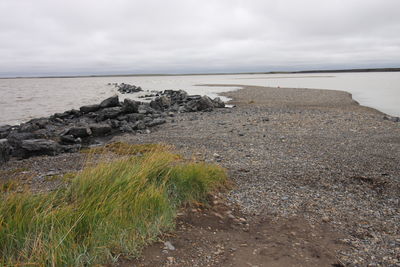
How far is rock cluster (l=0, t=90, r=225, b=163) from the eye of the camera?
10.0 metres

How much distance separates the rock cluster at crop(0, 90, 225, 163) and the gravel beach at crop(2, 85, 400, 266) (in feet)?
2.65

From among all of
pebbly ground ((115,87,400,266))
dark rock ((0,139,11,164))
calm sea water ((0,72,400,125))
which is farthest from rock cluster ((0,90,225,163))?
calm sea water ((0,72,400,125))

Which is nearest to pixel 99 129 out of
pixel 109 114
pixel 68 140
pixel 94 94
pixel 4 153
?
pixel 68 140

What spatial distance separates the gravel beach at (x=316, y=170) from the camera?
4.66m

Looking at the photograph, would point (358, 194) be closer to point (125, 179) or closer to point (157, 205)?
point (157, 205)

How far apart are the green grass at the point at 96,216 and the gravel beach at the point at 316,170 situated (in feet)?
4.57

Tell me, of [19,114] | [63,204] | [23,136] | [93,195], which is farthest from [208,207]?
[19,114]

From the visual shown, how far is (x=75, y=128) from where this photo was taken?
42.0 ft

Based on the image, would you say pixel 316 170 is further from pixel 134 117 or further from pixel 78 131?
pixel 134 117

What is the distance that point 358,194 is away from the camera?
591 cm

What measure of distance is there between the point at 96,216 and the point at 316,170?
5.33 m

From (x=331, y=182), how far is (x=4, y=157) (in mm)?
9283

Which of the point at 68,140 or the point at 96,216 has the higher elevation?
the point at 96,216

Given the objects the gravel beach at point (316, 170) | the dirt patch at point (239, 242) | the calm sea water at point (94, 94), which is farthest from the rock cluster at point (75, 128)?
the dirt patch at point (239, 242)
